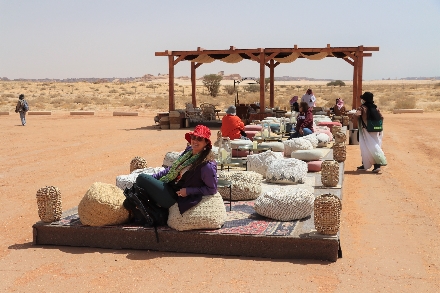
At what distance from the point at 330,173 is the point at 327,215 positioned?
2.64m

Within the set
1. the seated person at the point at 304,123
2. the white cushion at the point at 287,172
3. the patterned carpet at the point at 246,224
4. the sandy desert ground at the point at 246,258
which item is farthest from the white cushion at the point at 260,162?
the seated person at the point at 304,123

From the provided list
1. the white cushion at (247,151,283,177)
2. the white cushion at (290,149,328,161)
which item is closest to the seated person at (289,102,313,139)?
the white cushion at (290,149,328,161)

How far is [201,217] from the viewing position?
229 inches

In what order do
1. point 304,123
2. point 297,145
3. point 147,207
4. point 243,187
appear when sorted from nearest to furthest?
point 147,207 → point 243,187 → point 297,145 → point 304,123

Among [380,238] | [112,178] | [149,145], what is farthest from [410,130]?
[380,238]

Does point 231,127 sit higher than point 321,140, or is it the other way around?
point 231,127

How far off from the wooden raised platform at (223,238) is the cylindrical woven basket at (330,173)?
1910 millimetres

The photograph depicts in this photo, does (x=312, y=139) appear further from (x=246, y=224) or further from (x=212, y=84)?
(x=212, y=84)

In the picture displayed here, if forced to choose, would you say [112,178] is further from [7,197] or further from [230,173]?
[230,173]

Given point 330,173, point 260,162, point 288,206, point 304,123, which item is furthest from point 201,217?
point 304,123

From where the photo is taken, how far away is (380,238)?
6375 mm

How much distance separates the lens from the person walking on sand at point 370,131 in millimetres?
10578

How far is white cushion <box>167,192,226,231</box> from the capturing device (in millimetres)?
5824

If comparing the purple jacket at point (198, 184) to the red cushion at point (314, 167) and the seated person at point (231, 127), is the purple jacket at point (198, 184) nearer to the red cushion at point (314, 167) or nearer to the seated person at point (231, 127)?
A: the red cushion at point (314, 167)
